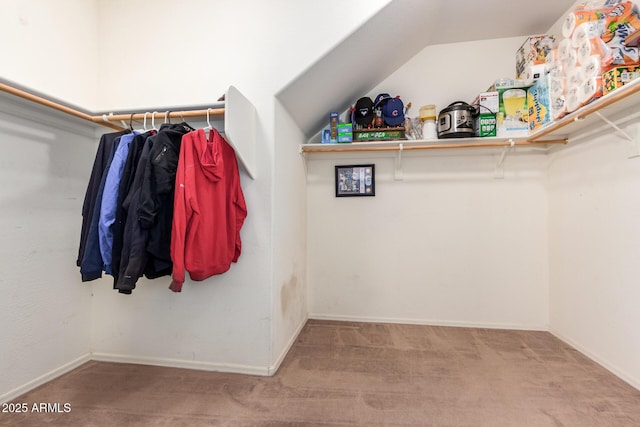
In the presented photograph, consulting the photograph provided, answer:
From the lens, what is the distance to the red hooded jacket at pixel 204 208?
50.3 inches

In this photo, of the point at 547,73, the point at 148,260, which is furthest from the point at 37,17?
the point at 547,73

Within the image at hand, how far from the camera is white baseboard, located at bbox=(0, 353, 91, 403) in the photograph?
4.53 feet

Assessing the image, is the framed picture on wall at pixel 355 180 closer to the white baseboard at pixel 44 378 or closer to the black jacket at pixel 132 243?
the black jacket at pixel 132 243

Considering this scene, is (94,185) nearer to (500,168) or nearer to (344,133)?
(344,133)

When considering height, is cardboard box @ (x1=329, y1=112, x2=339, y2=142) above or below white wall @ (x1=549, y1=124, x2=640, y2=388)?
above

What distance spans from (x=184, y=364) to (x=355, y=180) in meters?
1.99

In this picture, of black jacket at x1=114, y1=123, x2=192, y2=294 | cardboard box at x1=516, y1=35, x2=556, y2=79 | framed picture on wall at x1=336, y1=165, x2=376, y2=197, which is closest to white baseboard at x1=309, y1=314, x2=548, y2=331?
framed picture on wall at x1=336, y1=165, x2=376, y2=197

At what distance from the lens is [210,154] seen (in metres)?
1.44

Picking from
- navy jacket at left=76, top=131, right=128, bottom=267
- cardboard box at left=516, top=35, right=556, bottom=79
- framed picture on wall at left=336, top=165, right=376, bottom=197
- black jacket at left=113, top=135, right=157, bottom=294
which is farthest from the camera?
framed picture on wall at left=336, top=165, right=376, bottom=197

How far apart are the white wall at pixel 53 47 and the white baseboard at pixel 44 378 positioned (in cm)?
160

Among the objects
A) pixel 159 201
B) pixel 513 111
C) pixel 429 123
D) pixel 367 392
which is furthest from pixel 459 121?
pixel 159 201

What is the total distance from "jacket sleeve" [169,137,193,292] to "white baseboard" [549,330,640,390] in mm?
2591

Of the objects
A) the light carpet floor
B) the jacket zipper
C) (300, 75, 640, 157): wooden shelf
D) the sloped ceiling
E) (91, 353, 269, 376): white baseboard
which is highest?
the sloped ceiling

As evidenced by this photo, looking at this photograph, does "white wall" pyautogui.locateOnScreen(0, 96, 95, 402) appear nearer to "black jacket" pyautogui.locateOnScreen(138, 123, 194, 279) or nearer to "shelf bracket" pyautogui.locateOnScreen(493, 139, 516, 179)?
"black jacket" pyautogui.locateOnScreen(138, 123, 194, 279)
